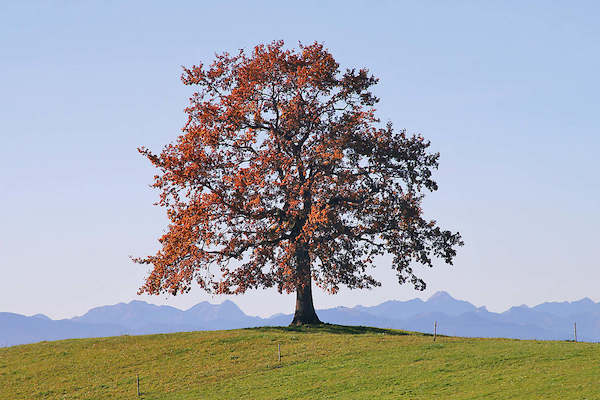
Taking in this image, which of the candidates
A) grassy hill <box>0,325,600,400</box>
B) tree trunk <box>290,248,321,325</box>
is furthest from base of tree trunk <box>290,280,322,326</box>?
grassy hill <box>0,325,600,400</box>

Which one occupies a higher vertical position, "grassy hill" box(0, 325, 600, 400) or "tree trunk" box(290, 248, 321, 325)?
"tree trunk" box(290, 248, 321, 325)

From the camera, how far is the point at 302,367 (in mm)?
43969

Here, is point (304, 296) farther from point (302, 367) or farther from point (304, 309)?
point (302, 367)

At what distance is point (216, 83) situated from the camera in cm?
6078

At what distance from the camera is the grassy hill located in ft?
120

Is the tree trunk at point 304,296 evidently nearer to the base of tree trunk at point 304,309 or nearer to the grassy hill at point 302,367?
the base of tree trunk at point 304,309

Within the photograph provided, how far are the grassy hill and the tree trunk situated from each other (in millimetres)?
2570

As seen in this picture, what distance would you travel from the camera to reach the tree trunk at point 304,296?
57375mm

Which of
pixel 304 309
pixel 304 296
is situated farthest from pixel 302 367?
pixel 304 296

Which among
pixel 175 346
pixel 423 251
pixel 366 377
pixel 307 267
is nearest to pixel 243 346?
pixel 175 346

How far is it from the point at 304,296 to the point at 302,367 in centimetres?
1540

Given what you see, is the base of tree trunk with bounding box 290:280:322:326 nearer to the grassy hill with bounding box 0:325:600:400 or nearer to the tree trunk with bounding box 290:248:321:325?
the tree trunk with bounding box 290:248:321:325

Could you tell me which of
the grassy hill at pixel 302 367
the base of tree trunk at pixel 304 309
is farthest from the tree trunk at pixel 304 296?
the grassy hill at pixel 302 367

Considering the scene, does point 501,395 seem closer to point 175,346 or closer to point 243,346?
point 243,346
